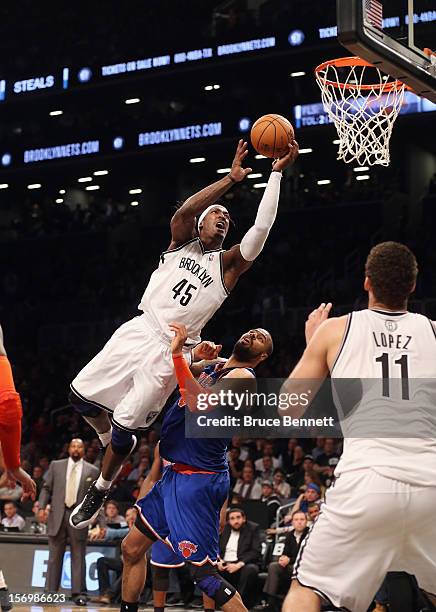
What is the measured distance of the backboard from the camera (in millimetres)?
6648

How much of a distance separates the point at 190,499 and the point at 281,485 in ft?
22.1

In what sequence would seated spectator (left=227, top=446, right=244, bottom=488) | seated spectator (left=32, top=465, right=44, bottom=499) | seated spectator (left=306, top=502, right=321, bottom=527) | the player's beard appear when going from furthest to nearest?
1. seated spectator (left=32, top=465, right=44, bottom=499)
2. seated spectator (left=227, top=446, right=244, bottom=488)
3. seated spectator (left=306, top=502, right=321, bottom=527)
4. the player's beard

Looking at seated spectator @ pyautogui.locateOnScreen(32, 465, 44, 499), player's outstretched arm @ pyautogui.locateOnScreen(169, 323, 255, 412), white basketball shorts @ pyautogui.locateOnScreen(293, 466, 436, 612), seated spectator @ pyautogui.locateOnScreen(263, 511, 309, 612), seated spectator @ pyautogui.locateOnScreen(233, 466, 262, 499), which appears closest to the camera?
white basketball shorts @ pyautogui.locateOnScreen(293, 466, 436, 612)

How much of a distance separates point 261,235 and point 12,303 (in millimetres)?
21382

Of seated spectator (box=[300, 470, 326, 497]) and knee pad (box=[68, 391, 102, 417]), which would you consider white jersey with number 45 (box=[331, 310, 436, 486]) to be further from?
seated spectator (box=[300, 470, 326, 497])

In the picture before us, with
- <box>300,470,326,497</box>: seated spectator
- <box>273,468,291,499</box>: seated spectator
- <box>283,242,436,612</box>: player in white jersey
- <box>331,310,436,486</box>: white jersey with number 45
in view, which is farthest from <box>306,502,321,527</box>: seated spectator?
<box>331,310,436,486</box>: white jersey with number 45

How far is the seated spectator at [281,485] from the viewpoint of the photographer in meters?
13.0

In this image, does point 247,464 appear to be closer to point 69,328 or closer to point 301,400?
point 301,400

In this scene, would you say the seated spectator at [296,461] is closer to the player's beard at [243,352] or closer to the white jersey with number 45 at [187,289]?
the player's beard at [243,352]

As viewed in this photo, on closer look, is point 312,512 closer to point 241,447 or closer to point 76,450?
point 76,450

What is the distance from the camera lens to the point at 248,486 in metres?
13.4

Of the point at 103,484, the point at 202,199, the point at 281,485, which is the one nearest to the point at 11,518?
the point at 281,485

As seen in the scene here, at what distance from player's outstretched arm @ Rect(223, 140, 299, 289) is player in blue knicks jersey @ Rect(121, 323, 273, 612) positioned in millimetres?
497

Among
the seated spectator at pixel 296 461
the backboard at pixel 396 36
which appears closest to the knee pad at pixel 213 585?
the backboard at pixel 396 36
